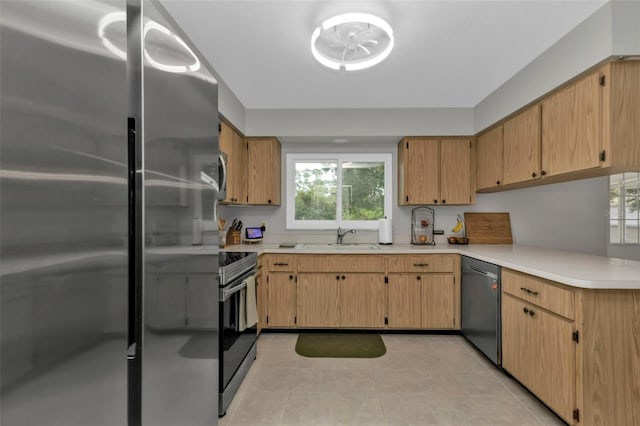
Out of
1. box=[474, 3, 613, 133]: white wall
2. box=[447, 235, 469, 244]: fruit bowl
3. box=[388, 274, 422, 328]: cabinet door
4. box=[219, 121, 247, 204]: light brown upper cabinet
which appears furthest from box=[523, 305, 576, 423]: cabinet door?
box=[219, 121, 247, 204]: light brown upper cabinet

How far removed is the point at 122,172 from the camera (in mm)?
637

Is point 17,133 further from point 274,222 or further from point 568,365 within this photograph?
point 274,222

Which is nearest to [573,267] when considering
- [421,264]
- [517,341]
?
[517,341]

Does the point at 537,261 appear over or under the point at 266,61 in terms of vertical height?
under

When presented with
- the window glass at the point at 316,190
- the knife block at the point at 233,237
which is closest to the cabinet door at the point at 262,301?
the knife block at the point at 233,237

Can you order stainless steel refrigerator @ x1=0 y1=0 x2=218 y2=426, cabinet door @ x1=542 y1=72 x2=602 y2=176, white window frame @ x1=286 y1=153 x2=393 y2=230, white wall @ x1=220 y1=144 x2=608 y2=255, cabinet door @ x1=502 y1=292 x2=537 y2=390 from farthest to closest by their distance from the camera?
white window frame @ x1=286 y1=153 x2=393 y2=230
white wall @ x1=220 y1=144 x2=608 y2=255
cabinet door @ x1=502 y1=292 x2=537 y2=390
cabinet door @ x1=542 y1=72 x2=602 y2=176
stainless steel refrigerator @ x1=0 y1=0 x2=218 y2=426

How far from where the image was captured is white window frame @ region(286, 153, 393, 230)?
3.77 meters

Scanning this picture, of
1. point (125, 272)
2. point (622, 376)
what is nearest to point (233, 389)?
point (125, 272)

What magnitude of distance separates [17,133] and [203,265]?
2.37 ft

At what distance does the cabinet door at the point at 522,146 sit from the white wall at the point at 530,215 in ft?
1.53

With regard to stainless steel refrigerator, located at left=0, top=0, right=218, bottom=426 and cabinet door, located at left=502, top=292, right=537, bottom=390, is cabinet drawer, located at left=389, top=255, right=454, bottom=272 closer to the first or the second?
cabinet door, located at left=502, top=292, right=537, bottom=390

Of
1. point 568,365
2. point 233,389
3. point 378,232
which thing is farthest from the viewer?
point 378,232

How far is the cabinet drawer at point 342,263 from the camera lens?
312 cm

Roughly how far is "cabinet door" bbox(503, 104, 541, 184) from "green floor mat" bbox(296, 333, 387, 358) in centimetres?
205
